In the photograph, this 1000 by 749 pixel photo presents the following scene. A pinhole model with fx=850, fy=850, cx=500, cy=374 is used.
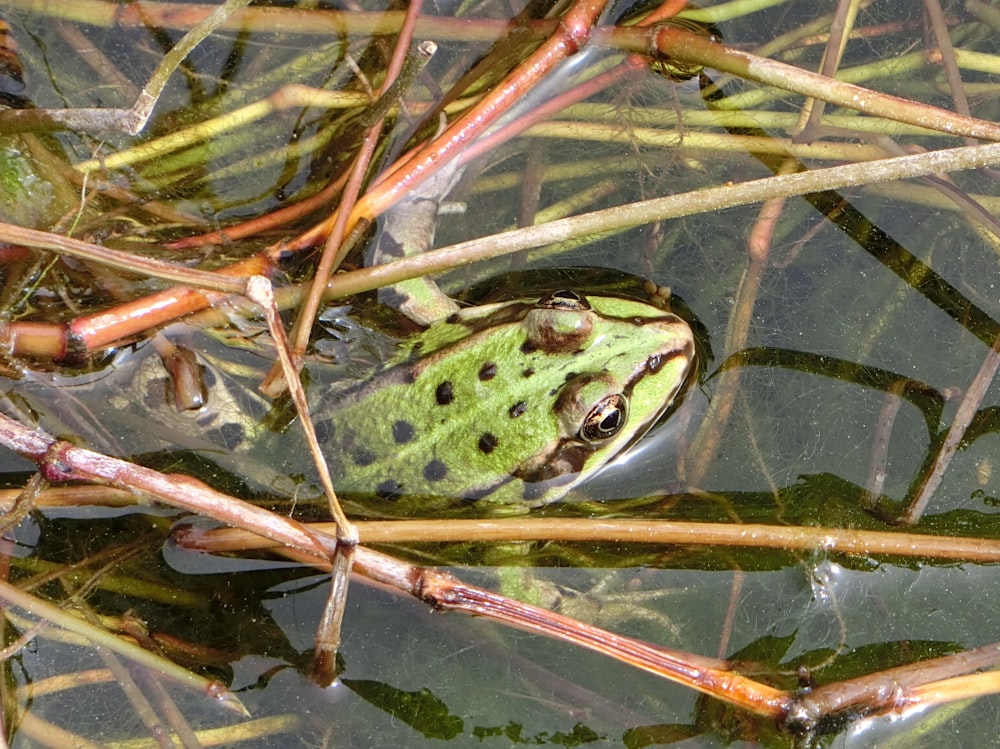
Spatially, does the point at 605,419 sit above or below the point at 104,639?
above

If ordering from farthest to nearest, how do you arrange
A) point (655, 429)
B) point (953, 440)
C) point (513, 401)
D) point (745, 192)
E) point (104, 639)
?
point (655, 429) < point (953, 440) < point (513, 401) < point (104, 639) < point (745, 192)

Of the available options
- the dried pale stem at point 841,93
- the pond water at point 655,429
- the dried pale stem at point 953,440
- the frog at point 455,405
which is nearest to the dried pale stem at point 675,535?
the pond water at point 655,429

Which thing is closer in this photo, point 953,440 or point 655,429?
point 953,440

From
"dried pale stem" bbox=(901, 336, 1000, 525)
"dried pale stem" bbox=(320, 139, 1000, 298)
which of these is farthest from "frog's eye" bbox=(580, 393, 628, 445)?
"dried pale stem" bbox=(901, 336, 1000, 525)

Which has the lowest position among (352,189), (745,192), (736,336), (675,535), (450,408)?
(675,535)

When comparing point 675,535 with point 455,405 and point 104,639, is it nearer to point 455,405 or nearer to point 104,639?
point 455,405

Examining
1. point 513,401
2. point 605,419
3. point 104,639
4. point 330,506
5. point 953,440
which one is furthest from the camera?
point 953,440

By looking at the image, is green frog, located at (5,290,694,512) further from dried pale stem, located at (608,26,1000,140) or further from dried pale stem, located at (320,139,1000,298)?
dried pale stem, located at (608,26,1000,140)

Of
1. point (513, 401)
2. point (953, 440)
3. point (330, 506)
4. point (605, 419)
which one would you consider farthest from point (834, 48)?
point (330, 506)

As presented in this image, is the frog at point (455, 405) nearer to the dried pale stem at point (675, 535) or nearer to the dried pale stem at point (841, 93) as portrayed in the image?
the dried pale stem at point (675, 535)

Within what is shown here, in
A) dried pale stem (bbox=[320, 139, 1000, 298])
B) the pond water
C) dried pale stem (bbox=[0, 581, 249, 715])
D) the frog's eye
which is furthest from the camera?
the pond water
